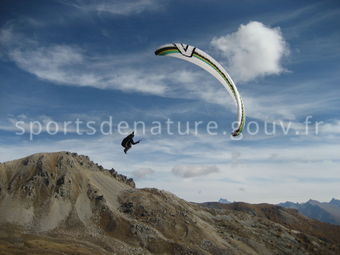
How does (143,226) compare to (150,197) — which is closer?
(143,226)

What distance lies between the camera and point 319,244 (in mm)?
83125

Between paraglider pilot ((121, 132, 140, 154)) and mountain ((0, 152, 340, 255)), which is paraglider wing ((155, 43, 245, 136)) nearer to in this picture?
paraglider pilot ((121, 132, 140, 154))

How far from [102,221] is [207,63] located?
50113 millimetres

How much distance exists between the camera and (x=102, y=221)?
6319cm

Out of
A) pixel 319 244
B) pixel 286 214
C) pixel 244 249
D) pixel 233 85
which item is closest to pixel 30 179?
pixel 244 249

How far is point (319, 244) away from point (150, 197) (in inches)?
1895

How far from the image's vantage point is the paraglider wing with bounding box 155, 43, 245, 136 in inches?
860

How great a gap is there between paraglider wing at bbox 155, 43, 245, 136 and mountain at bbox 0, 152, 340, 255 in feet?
112

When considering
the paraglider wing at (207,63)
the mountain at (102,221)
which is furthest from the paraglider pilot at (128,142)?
the mountain at (102,221)

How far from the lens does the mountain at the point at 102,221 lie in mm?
54312

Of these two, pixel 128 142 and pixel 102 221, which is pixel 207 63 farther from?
pixel 102 221

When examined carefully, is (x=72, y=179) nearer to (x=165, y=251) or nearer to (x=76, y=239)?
(x=76, y=239)

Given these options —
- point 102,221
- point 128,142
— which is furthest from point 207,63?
point 102,221

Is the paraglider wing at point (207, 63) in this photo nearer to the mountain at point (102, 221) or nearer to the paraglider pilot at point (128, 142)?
the paraglider pilot at point (128, 142)
